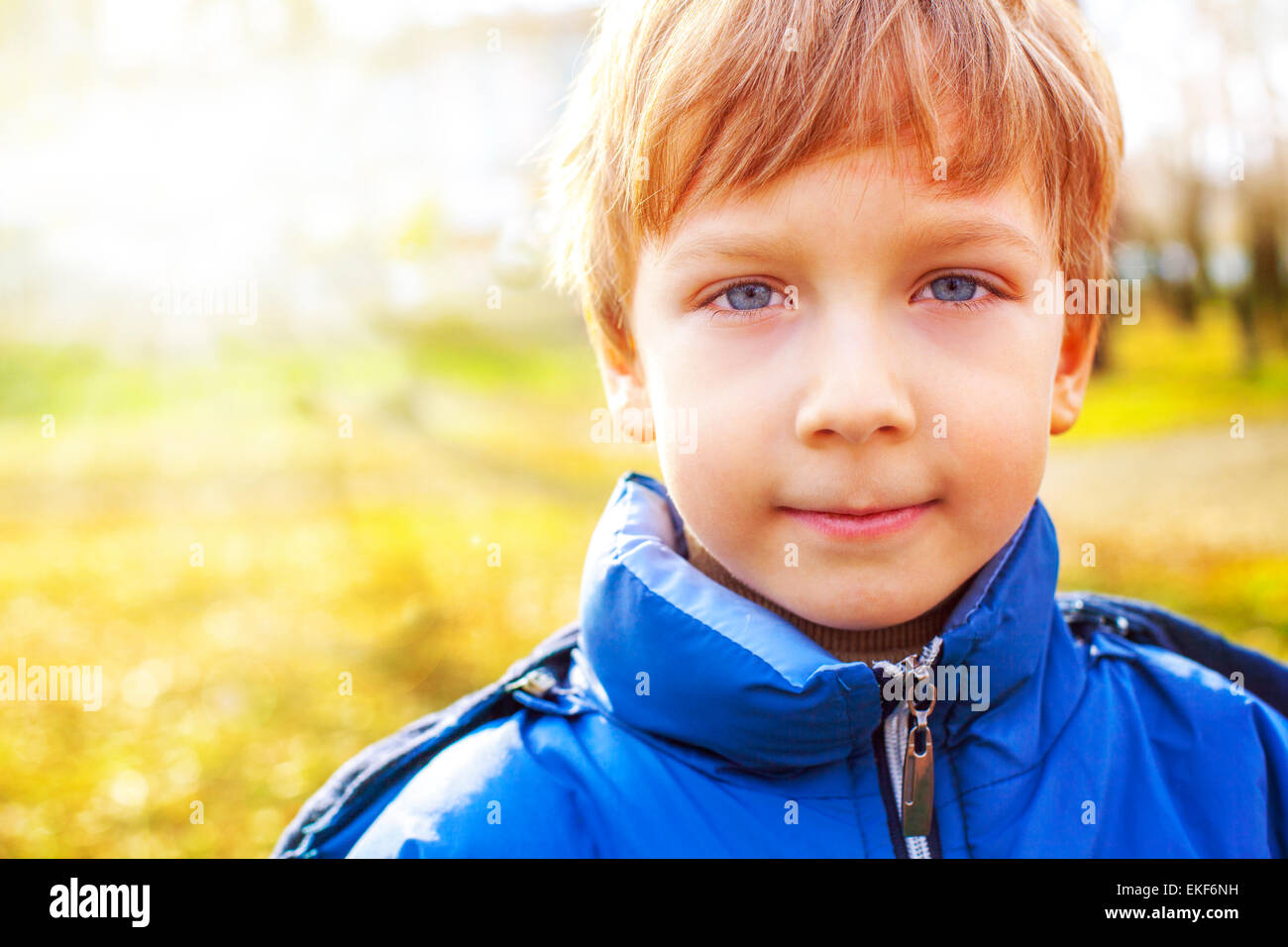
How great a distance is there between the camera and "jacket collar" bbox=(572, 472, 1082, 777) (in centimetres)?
139

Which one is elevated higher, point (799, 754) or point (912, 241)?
point (912, 241)

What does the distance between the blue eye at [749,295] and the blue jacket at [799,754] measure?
0.38 meters

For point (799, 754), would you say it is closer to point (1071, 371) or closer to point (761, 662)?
point (761, 662)

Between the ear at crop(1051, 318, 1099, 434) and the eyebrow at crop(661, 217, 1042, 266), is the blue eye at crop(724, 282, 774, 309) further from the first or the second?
the ear at crop(1051, 318, 1099, 434)

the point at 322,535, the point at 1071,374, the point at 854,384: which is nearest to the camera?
the point at 854,384

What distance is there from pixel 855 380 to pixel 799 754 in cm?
50

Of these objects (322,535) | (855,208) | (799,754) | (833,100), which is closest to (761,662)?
(799,754)

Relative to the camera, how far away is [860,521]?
1412 mm

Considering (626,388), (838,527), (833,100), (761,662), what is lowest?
(761,662)

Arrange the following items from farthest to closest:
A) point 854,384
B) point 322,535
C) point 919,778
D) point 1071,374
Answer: point 322,535
point 1071,374
point 919,778
point 854,384

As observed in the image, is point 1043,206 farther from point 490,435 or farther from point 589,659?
point 490,435

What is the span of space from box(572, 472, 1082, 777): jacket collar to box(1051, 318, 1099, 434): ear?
0.65 ft
